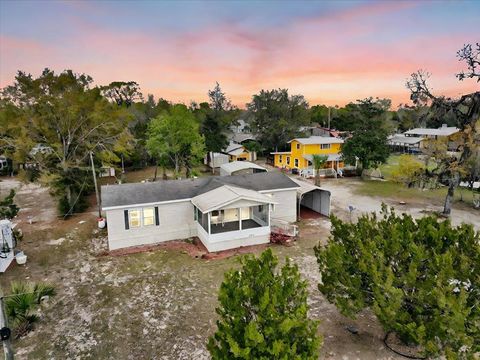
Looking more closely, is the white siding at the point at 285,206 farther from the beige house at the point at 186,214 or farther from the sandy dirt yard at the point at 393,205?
the sandy dirt yard at the point at 393,205

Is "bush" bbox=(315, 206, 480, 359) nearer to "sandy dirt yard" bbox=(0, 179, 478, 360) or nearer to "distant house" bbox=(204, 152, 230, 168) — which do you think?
"sandy dirt yard" bbox=(0, 179, 478, 360)

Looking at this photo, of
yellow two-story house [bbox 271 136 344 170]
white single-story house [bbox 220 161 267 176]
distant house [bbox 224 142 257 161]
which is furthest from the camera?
distant house [bbox 224 142 257 161]

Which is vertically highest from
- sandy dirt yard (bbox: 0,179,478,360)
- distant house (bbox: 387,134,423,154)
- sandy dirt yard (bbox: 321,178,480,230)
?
distant house (bbox: 387,134,423,154)

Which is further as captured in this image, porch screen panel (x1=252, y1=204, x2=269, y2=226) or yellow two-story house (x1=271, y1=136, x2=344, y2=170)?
yellow two-story house (x1=271, y1=136, x2=344, y2=170)

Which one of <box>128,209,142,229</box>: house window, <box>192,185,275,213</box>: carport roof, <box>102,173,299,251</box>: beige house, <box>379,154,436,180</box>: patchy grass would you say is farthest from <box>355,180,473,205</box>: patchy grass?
<box>128,209,142,229</box>: house window

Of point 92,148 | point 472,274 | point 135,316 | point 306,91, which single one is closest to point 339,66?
point 92,148

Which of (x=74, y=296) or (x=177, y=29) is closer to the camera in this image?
(x=74, y=296)

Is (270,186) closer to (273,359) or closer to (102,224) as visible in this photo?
(102,224)
